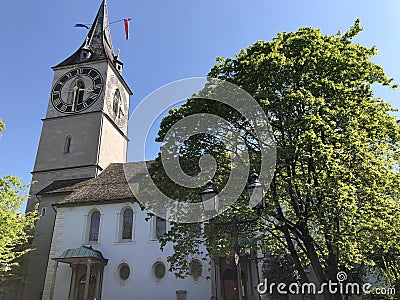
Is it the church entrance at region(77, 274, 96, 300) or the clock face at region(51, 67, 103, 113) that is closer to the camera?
the church entrance at region(77, 274, 96, 300)


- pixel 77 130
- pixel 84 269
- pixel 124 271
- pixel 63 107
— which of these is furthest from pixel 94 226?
pixel 63 107

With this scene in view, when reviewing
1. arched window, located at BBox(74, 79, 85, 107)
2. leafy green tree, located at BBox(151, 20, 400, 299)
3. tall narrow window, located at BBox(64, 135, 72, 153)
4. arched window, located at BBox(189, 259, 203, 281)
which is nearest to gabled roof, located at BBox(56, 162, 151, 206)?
tall narrow window, located at BBox(64, 135, 72, 153)

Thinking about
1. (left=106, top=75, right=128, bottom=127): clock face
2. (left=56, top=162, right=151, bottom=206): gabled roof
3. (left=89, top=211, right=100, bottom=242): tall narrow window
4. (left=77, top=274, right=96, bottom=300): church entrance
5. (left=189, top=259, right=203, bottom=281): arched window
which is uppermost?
(left=106, top=75, right=128, bottom=127): clock face

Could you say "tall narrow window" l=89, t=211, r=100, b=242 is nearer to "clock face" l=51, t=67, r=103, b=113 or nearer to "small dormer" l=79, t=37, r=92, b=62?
"clock face" l=51, t=67, r=103, b=113

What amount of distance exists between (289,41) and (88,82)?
2615 centimetres

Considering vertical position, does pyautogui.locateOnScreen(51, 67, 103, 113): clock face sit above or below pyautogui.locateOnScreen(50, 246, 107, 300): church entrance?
above

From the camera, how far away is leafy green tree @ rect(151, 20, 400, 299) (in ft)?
32.7

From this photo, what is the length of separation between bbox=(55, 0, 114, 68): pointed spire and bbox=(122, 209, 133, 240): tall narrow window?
18.3 m

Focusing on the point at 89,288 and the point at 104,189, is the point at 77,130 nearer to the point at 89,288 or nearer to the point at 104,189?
the point at 104,189

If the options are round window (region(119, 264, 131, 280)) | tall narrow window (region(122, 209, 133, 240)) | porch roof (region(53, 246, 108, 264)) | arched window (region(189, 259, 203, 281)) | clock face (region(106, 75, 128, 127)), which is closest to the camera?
arched window (region(189, 259, 203, 281))

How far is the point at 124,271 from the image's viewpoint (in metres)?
21.3

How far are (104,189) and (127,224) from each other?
3.52 m

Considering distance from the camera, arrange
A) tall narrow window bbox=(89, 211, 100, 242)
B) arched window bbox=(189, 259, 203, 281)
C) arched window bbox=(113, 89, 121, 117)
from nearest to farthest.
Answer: arched window bbox=(189, 259, 203, 281)
tall narrow window bbox=(89, 211, 100, 242)
arched window bbox=(113, 89, 121, 117)

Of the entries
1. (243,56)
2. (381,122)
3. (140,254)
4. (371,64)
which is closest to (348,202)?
(381,122)
